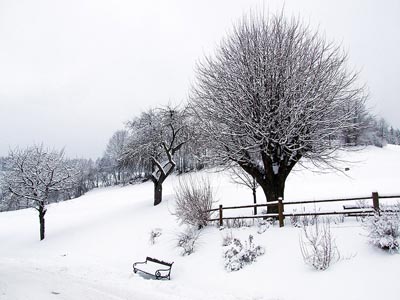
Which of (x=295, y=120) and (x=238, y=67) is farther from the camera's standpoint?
(x=238, y=67)


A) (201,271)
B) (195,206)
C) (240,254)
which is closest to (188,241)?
(195,206)

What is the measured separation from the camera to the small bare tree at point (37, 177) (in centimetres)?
2286

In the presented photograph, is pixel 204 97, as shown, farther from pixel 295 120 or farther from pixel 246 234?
pixel 246 234

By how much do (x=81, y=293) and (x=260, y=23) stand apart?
12956 millimetres

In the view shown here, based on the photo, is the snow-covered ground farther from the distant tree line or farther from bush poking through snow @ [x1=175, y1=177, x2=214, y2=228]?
the distant tree line

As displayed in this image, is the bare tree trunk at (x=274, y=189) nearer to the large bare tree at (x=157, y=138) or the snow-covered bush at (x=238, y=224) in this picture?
the snow-covered bush at (x=238, y=224)

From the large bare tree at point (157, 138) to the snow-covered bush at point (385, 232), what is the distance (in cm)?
1795

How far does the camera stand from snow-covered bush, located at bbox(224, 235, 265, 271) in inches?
382

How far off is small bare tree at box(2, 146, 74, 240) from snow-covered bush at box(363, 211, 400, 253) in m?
21.8

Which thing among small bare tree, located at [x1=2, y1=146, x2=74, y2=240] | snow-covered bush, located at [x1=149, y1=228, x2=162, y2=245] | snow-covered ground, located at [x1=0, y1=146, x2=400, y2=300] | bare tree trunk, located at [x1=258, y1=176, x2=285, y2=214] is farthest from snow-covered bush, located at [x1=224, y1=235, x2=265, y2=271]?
small bare tree, located at [x1=2, y1=146, x2=74, y2=240]


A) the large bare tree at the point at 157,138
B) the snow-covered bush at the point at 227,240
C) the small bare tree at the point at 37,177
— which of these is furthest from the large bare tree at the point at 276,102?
the small bare tree at the point at 37,177

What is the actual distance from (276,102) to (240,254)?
6408 mm

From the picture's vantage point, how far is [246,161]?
44.5 feet

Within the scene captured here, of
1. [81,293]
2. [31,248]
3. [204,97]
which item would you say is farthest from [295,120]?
[31,248]
